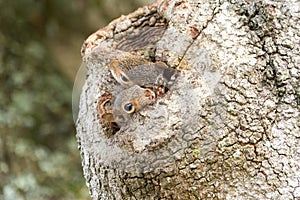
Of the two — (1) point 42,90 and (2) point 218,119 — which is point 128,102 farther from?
(1) point 42,90

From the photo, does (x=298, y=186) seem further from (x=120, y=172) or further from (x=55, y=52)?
(x=55, y=52)

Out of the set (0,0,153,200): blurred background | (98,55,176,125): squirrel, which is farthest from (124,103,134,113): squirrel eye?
(0,0,153,200): blurred background

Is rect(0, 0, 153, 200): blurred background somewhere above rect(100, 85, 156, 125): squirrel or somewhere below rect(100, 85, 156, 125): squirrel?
above

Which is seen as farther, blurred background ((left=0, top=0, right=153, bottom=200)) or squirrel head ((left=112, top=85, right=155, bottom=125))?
blurred background ((left=0, top=0, right=153, bottom=200))

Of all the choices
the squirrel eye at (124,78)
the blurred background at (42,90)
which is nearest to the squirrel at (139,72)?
the squirrel eye at (124,78)

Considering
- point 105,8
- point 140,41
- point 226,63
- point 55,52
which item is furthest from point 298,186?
point 55,52

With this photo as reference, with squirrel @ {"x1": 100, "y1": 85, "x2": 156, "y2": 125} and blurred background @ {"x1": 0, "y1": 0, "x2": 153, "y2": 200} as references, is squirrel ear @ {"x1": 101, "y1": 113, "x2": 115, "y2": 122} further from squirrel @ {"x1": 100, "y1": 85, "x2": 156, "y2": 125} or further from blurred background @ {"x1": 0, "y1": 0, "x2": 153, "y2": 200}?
blurred background @ {"x1": 0, "y1": 0, "x2": 153, "y2": 200}

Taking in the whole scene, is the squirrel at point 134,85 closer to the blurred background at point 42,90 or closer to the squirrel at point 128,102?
the squirrel at point 128,102
